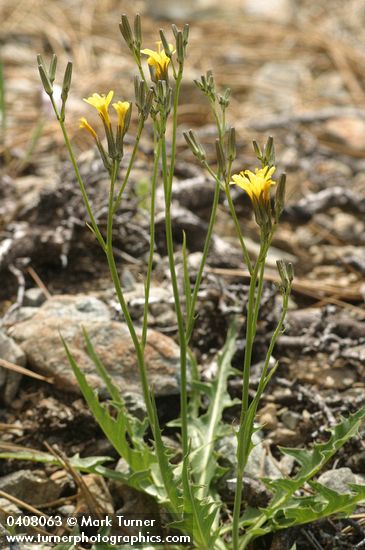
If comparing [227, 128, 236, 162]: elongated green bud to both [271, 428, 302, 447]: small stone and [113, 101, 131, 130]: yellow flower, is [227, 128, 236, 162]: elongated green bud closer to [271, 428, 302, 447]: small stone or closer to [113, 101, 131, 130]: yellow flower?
[113, 101, 131, 130]: yellow flower

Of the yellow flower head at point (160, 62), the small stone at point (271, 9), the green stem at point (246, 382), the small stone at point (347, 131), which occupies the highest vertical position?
the small stone at point (271, 9)

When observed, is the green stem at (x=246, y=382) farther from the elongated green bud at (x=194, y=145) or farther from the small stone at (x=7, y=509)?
the small stone at (x=7, y=509)

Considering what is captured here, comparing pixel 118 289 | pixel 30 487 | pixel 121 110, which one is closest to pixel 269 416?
pixel 30 487

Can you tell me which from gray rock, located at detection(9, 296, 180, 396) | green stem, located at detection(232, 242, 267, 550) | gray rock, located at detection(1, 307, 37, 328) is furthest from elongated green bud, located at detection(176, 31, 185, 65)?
gray rock, located at detection(1, 307, 37, 328)

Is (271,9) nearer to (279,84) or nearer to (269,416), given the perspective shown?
(279,84)

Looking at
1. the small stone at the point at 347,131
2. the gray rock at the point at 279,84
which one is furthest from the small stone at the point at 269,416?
the gray rock at the point at 279,84

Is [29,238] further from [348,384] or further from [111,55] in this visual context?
[111,55]

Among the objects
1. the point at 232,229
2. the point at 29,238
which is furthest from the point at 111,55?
the point at 29,238
